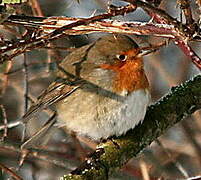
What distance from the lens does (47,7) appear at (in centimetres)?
404

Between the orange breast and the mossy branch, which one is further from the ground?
the orange breast

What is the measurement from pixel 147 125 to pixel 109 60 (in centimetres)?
41

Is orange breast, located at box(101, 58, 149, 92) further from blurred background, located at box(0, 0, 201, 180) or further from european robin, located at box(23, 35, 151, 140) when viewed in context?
blurred background, located at box(0, 0, 201, 180)

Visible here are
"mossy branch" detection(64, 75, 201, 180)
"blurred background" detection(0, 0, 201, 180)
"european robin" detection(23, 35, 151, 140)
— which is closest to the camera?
"mossy branch" detection(64, 75, 201, 180)

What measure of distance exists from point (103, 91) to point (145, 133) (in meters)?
0.31

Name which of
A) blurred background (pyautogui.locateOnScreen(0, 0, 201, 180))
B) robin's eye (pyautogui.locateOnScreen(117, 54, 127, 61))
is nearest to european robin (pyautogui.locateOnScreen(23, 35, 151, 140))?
robin's eye (pyautogui.locateOnScreen(117, 54, 127, 61))

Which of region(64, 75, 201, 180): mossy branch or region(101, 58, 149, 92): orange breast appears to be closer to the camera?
region(64, 75, 201, 180): mossy branch

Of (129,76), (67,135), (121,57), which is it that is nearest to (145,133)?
(129,76)

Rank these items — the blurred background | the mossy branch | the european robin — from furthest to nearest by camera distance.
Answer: the blurred background → the european robin → the mossy branch

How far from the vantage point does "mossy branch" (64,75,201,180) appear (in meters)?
2.19

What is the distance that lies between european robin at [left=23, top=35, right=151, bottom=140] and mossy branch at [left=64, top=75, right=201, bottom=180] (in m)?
0.08

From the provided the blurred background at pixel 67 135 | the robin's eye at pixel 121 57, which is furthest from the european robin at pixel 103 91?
the blurred background at pixel 67 135

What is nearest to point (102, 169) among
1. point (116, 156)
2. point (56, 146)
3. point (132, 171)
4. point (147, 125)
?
point (116, 156)

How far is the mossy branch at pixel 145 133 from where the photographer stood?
7.18ft
